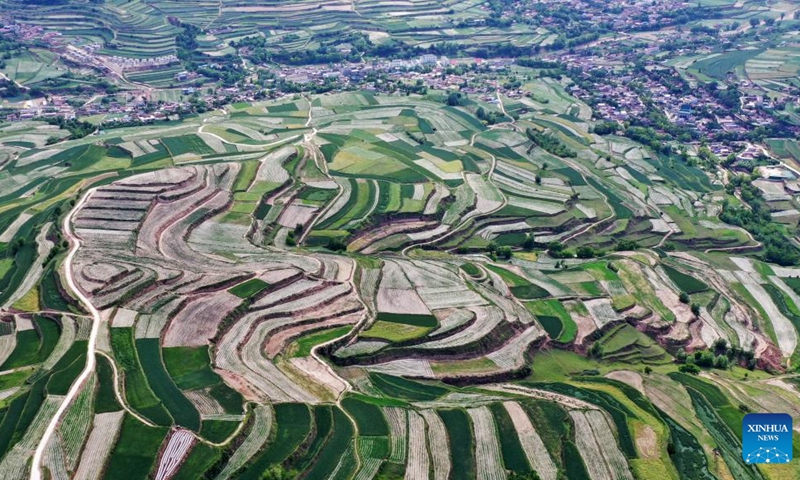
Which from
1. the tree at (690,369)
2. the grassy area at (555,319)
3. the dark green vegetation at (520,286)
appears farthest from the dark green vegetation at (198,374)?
the tree at (690,369)

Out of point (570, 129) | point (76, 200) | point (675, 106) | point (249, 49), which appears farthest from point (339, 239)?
point (249, 49)

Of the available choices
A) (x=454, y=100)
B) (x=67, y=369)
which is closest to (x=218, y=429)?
(x=67, y=369)

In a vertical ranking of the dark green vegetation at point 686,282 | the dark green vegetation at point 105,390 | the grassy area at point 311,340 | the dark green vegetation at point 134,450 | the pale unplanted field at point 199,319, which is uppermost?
the dark green vegetation at point 134,450

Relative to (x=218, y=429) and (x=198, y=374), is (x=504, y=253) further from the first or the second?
(x=218, y=429)

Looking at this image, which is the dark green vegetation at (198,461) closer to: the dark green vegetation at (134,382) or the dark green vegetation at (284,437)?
the dark green vegetation at (284,437)

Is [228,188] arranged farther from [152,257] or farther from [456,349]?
[456,349]

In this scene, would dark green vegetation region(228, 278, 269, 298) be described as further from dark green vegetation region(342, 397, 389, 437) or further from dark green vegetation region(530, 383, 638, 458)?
dark green vegetation region(530, 383, 638, 458)
